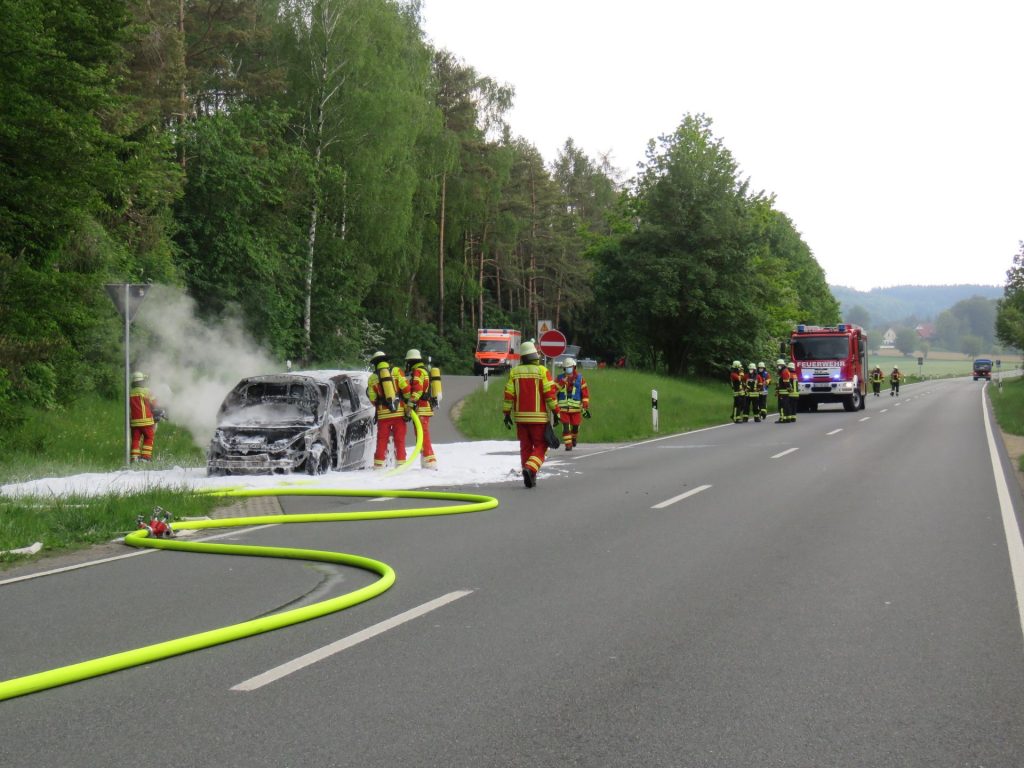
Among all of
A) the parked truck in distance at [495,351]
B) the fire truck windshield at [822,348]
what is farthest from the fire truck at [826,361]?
the parked truck in distance at [495,351]

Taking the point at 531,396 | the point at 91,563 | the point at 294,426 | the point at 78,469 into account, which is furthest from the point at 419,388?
the point at 91,563

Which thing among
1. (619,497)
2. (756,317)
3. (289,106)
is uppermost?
(289,106)

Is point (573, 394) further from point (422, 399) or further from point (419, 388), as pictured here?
point (419, 388)

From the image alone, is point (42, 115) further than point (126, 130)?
No

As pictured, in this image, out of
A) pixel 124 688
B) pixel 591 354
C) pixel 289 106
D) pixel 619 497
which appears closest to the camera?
pixel 124 688

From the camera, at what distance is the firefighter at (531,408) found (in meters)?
13.6

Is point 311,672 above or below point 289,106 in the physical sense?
below

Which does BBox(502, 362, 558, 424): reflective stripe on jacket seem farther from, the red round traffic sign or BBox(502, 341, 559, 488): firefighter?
the red round traffic sign

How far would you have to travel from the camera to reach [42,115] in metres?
15.8

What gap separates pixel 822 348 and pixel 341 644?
Answer: 110 feet

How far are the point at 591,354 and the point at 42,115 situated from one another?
67.7m

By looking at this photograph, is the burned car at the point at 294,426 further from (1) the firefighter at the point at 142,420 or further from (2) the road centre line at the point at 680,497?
(2) the road centre line at the point at 680,497

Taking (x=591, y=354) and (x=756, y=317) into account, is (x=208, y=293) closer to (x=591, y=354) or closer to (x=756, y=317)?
(x=756, y=317)

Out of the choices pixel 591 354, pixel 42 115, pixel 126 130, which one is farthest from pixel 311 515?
pixel 591 354
